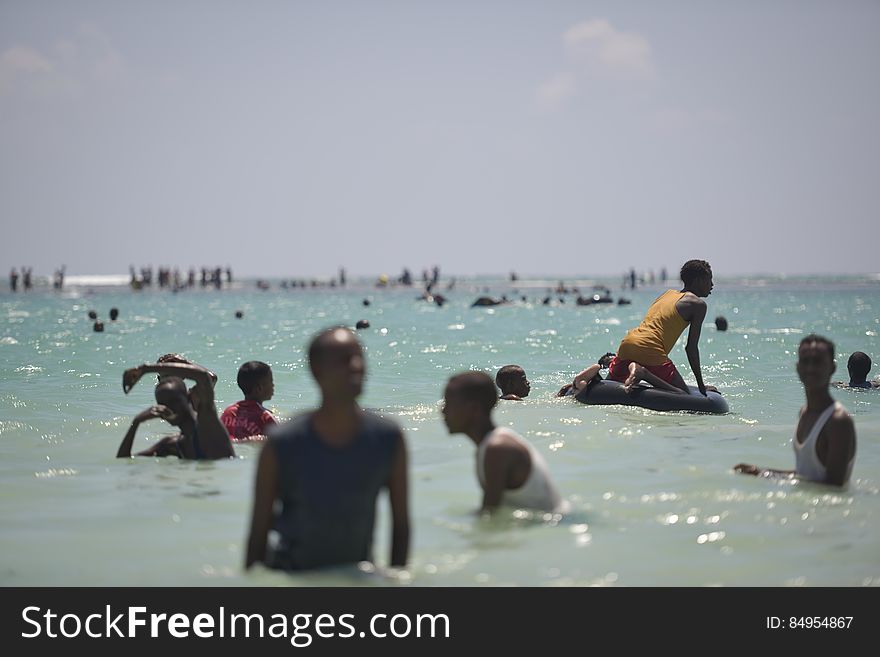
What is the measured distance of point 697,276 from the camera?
38.1 feet

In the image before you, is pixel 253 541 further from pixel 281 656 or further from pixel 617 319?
pixel 617 319

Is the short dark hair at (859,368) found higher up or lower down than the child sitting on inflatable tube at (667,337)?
lower down

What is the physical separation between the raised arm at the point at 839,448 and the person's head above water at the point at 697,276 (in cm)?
474

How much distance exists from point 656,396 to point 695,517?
18.2 ft

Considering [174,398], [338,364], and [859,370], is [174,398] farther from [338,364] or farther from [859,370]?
[859,370]

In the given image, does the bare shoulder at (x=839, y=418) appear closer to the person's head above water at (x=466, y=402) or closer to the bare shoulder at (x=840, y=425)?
the bare shoulder at (x=840, y=425)

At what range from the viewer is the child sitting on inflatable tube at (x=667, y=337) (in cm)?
1167

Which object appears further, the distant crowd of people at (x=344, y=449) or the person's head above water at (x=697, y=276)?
the person's head above water at (x=697, y=276)

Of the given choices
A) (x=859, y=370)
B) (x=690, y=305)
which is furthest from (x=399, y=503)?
(x=859, y=370)

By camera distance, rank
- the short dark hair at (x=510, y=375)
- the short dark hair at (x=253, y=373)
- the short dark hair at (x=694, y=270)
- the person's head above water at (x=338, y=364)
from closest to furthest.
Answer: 1. the person's head above water at (x=338, y=364)
2. the short dark hair at (x=253, y=373)
3. the short dark hair at (x=694, y=270)
4. the short dark hair at (x=510, y=375)

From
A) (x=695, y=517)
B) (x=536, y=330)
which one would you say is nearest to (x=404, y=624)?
(x=695, y=517)

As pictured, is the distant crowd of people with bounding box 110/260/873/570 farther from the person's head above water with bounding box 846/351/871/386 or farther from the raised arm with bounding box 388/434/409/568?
the person's head above water with bounding box 846/351/871/386

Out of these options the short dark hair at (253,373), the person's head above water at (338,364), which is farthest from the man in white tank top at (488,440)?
the short dark hair at (253,373)

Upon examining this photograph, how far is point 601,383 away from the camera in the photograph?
1259cm
